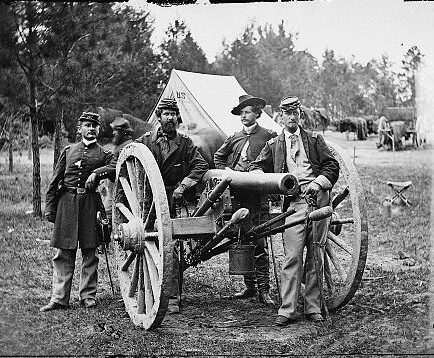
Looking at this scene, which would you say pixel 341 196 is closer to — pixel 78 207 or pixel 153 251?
pixel 153 251

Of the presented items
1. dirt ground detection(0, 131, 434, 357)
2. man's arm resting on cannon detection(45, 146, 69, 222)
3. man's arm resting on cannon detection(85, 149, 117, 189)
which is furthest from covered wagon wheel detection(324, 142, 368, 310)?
man's arm resting on cannon detection(45, 146, 69, 222)

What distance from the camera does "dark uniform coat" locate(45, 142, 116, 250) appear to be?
5738mm

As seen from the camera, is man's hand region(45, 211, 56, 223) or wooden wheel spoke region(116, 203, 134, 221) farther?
man's hand region(45, 211, 56, 223)

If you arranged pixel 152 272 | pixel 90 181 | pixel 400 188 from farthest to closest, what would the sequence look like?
pixel 400 188
pixel 90 181
pixel 152 272

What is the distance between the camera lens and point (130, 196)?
5359mm

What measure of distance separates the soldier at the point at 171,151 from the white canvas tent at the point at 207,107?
1.98 ft

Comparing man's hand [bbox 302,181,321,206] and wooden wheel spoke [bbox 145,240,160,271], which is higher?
man's hand [bbox 302,181,321,206]

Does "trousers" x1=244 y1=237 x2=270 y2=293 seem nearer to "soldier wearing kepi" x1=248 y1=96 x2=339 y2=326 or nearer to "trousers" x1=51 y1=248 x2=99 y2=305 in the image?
"soldier wearing kepi" x1=248 y1=96 x2=339 y2=326

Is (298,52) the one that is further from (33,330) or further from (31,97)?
(33,330)

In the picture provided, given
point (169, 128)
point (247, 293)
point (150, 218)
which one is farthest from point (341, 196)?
point (150, 218)

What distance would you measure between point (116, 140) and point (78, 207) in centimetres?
92

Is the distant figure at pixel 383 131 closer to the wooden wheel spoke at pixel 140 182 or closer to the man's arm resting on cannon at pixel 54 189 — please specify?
the wooden wheel spoke at pixel 140 182

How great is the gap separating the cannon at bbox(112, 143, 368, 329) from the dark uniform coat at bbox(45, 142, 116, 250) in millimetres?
349

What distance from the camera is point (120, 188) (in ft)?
18.5
